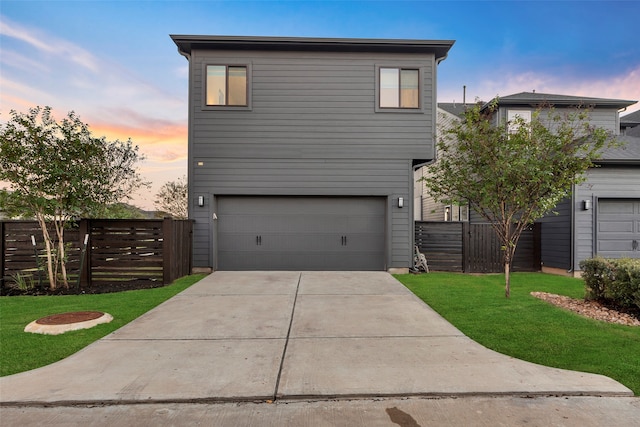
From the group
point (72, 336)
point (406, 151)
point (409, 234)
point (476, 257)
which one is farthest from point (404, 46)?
point (72, 336)

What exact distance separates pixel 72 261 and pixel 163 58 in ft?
24.8

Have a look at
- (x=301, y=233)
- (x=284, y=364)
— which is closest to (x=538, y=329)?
(x=284, y=364)

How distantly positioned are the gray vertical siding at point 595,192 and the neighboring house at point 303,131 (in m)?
4.31

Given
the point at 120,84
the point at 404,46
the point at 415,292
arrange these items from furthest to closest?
1. the point at 120,84
2. the point at 404,46
3. the point at 415,292

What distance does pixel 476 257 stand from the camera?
9.19 metres

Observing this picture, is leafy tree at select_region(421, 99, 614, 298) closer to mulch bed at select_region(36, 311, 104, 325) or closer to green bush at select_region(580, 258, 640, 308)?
green bush at select_region(580, 258, 640, 308)

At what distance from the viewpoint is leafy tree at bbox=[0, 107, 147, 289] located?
629 cm

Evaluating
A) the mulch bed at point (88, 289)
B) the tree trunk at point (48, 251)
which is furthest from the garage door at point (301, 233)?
the tree trunk at point (48, 251)

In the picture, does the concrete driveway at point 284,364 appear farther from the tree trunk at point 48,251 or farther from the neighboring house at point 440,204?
the neighboring house at point 440,204

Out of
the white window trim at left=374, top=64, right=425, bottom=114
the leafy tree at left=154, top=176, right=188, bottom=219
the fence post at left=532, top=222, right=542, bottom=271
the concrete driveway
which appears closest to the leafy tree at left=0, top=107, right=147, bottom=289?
the concrete driveway

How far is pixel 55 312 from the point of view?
5043 millimetres

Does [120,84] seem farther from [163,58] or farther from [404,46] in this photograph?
[404,46]

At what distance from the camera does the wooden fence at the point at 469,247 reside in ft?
30.1

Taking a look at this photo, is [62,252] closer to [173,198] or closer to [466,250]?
[173,198]
